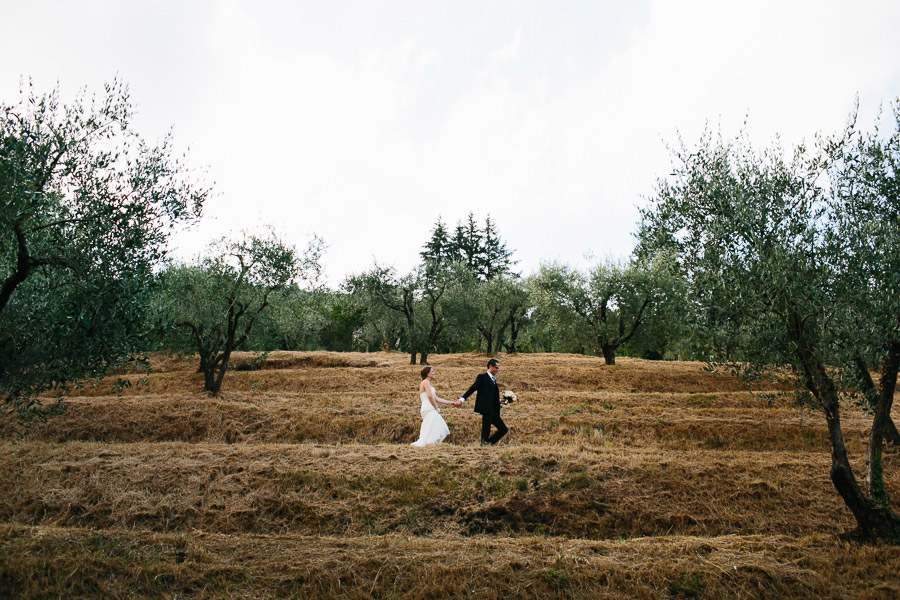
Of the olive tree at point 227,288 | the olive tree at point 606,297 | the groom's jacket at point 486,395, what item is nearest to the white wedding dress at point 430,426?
the groom's jacket at point 486,395

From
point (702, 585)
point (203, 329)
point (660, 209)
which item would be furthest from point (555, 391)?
point (203, 329)

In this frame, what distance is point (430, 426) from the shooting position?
14250 mm

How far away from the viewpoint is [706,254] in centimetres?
1009

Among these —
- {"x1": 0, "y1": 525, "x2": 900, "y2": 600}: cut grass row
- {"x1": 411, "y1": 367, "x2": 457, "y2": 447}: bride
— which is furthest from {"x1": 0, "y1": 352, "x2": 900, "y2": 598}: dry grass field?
{"x1": 411, "y1": 367, "x2": 457, "y2": 447}: bride

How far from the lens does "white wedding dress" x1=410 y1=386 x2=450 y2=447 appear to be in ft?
46.2

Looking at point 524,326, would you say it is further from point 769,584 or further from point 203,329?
point 769,584

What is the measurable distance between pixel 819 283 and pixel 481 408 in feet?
26.9

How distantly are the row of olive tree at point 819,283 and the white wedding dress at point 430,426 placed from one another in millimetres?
7752

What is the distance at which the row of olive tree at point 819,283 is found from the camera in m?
8.63

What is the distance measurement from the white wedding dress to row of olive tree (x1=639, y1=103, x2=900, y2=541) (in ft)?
25.4

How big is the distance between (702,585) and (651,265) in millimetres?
23976

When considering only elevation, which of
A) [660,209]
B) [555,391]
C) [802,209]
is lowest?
[555,391]

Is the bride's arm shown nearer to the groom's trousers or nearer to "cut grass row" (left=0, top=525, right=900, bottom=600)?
the groom's trousers

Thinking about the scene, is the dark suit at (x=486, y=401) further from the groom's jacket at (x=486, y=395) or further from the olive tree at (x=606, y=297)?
the olive tree at (x=606, y=297)
